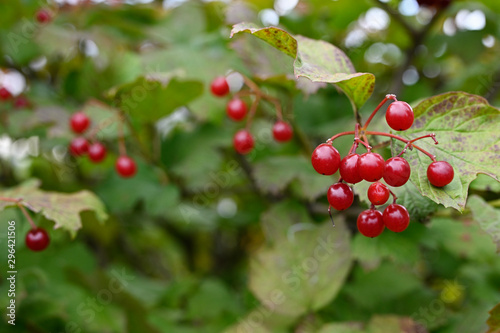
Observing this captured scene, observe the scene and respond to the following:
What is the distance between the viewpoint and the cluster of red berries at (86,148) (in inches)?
48.9

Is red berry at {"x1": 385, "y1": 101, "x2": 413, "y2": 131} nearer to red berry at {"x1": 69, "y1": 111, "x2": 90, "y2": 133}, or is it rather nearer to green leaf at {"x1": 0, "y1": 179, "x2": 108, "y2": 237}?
green leaf at {"x1": 0, "y1": 179, "x2": 108, "y2": 237}

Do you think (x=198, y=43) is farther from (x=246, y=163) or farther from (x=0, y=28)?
(x=0, y=28)

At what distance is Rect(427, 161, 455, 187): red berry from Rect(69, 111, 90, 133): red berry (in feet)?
3.16

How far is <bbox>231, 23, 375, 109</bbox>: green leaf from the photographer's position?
25.4 inches

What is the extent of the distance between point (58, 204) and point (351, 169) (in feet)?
2.10

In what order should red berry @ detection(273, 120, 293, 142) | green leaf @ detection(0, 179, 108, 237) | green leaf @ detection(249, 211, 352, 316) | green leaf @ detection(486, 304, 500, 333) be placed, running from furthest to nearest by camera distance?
red berry @ detection(273, 120, 293, 142)
green leaf @ detection(249, 211, 352, 316)
green leaf @ detection(0, 179, 108, 237)
green leaf @ detection(486, 304, 500, 333)

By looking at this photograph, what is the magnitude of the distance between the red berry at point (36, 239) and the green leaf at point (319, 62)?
620 millimetres

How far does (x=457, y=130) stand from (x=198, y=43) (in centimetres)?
98

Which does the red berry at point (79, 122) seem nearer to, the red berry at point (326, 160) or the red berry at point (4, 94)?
the red berry at point (4, 94)

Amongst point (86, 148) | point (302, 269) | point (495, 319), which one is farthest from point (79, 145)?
point (495, 319)

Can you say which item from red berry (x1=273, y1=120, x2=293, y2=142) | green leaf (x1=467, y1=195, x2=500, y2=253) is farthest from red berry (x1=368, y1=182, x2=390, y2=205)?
red berry (x1=273, y1=120, x2=293, y2=142)

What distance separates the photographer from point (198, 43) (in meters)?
1.47

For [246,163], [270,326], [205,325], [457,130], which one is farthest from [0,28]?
[457,130]

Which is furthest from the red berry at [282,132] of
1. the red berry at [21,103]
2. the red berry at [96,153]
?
the red berry at [21,103]
